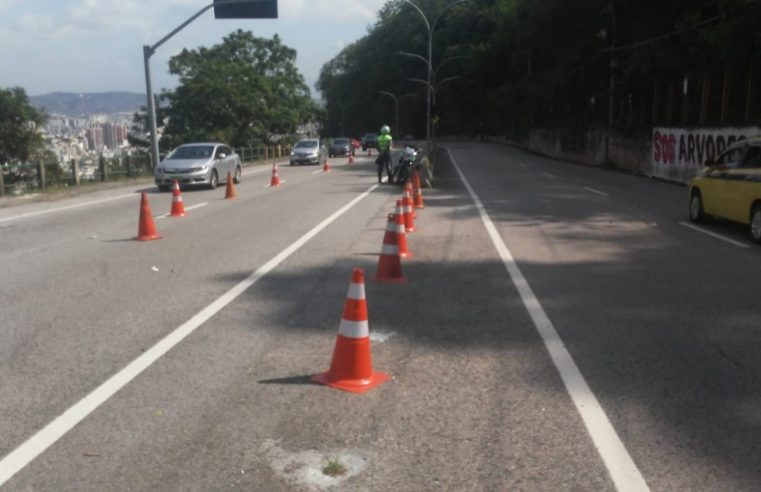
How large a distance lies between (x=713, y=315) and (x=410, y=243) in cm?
542

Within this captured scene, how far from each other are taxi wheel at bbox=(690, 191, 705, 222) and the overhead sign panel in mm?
18578

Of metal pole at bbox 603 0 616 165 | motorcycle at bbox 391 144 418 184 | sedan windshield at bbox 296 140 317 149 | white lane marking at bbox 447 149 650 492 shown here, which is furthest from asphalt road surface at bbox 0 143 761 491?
sedan windshield at bbox 296 140 317 149

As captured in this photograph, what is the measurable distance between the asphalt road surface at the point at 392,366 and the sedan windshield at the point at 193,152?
13298 millimetres

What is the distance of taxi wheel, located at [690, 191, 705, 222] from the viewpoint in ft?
46.8

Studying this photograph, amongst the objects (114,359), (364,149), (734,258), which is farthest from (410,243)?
(364,149)

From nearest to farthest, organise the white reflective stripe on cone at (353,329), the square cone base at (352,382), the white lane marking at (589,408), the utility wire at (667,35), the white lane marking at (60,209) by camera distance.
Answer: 1. the white lane marking at (589,408)
2. the square cone base at (352,382)
3. the white reflective stripe on cone at (353,329)
4. the white lane marking at (60,209)
5. the utility wire at (667,35)

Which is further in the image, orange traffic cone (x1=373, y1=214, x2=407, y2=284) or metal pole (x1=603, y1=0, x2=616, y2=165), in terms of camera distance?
metal pole (x1=603, y1=0, x2=616, y2=165)

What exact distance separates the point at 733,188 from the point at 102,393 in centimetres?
1066

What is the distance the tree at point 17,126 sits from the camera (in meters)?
29.5

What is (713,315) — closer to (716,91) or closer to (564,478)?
(564,478)

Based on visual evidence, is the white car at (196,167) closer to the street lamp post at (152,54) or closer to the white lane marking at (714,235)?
the street lamp post at (152,54)

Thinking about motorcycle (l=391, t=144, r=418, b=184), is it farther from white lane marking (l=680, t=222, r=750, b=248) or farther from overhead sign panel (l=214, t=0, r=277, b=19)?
white lane marking (l=680, t=222, r=750, b=248)

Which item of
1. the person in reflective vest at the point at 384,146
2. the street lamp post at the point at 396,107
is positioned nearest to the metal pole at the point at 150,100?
the person in reflective vest at the point at 384,146

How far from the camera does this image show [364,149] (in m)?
76.1
